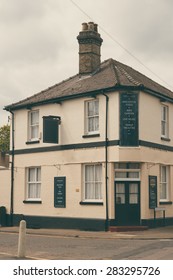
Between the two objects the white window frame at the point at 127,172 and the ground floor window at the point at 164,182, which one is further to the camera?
the ground floor window at the point at 164,182

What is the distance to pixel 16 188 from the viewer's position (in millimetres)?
24984

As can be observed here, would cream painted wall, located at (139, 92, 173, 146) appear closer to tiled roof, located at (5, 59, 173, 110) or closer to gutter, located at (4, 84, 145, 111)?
tiled roof, located at (5, 59, 173, 110)

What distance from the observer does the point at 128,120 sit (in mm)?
20875

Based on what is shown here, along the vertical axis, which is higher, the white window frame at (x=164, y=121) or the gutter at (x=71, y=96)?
the gutter at (x=71, y=96)

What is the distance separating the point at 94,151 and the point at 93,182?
1536mm

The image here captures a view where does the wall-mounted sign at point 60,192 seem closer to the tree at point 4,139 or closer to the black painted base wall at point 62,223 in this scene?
the black painted base wall at point 62,223

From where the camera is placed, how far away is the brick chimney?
24.8m

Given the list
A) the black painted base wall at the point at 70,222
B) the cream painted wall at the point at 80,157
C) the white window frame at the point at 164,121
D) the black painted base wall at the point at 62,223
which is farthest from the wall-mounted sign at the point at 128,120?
the black painted base wall at the point at 62,223

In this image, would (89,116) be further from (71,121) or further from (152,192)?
(152,192)

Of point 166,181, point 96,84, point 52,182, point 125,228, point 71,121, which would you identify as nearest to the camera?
point 125,228

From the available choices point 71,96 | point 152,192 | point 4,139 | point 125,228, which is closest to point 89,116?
point 71,96

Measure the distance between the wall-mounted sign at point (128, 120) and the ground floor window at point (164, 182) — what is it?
330 centimetres

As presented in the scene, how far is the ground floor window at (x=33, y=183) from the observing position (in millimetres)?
24125
